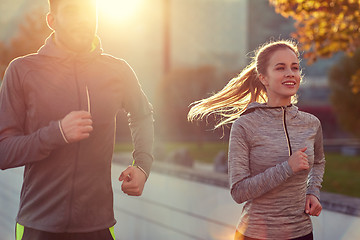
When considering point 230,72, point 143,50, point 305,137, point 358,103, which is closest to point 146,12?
point 143,50

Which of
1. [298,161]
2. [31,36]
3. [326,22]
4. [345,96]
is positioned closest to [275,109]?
[298,161]

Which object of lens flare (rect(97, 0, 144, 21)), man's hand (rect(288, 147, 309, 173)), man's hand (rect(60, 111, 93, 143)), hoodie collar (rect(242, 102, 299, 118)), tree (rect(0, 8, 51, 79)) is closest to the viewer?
man's hand (rect(60, 111, 93, 143))

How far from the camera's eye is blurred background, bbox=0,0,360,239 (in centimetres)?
798

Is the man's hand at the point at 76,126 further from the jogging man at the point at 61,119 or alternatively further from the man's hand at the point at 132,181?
the man's hand at the point at 132,181

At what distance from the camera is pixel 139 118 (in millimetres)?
3029

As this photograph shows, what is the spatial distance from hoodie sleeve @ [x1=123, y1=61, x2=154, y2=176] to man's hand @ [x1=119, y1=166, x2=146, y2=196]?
0.33 feet

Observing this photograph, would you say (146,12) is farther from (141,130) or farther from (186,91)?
(141,130)

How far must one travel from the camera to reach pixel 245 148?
302 cm

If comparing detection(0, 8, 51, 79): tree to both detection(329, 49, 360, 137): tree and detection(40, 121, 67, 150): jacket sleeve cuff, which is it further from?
detection(40, 121, 67, 150): jacket sleeve cuff

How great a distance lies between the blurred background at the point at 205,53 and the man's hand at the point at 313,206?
13.8 feet

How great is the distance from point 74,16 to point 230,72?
2192cm

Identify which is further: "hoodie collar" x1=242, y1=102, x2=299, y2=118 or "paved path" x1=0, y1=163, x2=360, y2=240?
"paved path" x1=0, y1=163, x2=360, y2=240

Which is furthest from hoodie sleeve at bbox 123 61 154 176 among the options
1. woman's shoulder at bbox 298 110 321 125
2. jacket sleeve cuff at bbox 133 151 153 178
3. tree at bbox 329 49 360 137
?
tree at bbox 329 49 360 137

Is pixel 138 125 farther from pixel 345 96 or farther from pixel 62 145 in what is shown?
pixel 345 96
